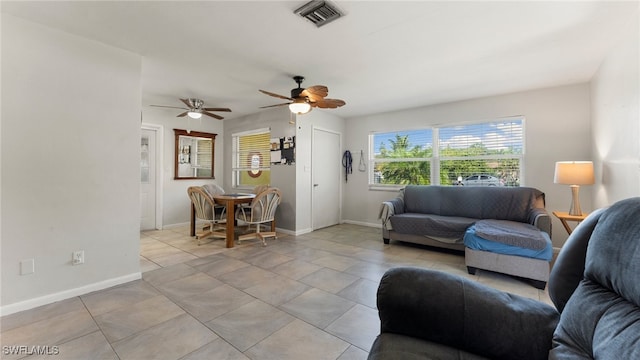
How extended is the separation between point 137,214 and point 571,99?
5886mm

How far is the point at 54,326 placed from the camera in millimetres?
1935

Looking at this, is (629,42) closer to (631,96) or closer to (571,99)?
(631,96)

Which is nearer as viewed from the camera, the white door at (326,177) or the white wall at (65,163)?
the white wall at (65,163)

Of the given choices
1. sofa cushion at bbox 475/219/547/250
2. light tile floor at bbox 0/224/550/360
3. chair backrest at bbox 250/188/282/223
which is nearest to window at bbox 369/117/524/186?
sofa cushion at bbox 475/219/547/250

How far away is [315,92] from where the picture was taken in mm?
3078

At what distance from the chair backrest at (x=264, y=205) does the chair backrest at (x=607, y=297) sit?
3.73 m

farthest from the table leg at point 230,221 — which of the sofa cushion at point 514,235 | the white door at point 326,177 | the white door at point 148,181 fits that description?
the sofa cushion at point 514,235

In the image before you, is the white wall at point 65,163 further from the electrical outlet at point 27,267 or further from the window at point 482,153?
the window at point 482,153

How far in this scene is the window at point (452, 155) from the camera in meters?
4.17

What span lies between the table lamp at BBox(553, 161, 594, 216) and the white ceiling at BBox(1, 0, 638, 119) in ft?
3.91

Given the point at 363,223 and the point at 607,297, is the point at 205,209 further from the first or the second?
the point at 607,297

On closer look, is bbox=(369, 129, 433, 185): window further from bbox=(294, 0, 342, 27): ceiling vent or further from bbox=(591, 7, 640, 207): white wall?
bbox=(294, 0, 342, 27): ceiling vent

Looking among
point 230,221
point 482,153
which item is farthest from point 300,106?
point 482,153

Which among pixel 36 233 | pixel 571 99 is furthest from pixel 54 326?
pixel 571 99
